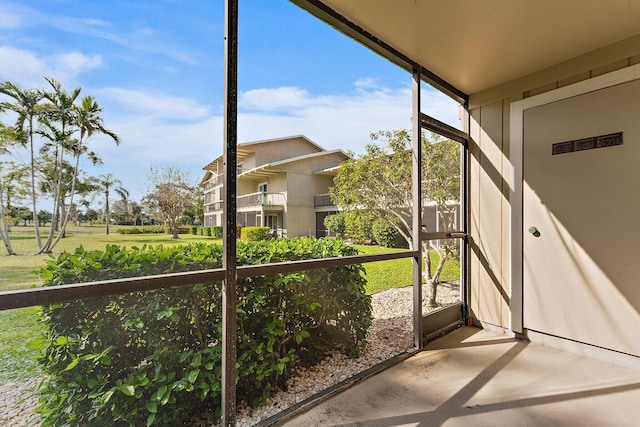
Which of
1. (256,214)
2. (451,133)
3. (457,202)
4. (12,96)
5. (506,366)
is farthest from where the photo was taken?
(457,202)

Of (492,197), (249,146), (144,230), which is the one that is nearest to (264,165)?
(249,146)

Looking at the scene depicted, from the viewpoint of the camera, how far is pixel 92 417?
1.33 metres

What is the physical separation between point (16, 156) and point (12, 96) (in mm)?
206

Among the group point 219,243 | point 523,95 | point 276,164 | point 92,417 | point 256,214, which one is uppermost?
point 523,95

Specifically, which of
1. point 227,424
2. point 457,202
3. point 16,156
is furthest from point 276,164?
point 457,202

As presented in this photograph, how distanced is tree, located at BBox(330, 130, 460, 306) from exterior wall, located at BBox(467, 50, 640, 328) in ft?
0.76

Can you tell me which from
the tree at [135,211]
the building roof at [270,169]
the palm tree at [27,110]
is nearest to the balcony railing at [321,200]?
the building roof at [270,169]

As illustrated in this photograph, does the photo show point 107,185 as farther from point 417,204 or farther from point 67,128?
point 417,204

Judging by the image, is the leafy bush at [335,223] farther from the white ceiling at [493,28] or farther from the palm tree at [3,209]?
the palm tree at [3,209]

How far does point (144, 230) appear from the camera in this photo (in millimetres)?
1392

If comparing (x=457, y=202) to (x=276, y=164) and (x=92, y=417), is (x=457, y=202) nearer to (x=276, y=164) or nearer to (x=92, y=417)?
(x=276, y=164)

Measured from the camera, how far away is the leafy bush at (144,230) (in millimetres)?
1326

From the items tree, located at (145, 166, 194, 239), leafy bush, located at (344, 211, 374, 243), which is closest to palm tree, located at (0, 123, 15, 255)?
tree, located at (145, 166, 194, 239)

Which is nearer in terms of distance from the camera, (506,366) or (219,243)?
(219,243)
